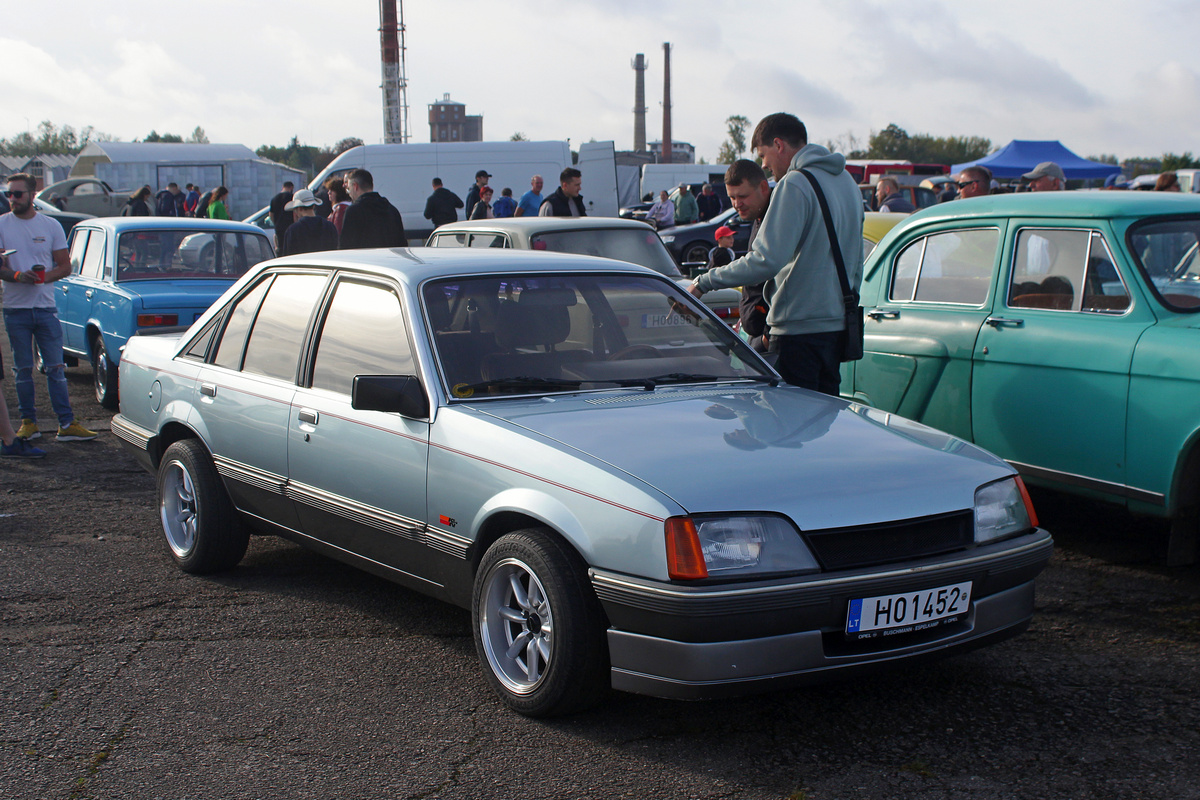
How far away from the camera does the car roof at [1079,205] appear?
508 centimetres

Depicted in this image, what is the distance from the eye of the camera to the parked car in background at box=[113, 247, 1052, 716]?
3.12 meters

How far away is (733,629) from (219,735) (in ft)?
5.34

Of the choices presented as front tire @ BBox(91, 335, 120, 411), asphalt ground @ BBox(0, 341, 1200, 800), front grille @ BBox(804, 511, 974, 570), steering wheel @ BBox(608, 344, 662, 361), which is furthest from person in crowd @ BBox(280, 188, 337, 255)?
front grille @ BBox(804, 511, 974, 570)

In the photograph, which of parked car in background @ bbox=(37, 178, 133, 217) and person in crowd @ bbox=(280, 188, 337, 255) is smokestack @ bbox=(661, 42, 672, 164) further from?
person in crowd @ bbox=(280, 188, 337, 255)

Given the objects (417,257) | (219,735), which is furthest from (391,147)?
(219,735)

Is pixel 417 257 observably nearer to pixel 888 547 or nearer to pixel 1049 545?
pixel 888 547

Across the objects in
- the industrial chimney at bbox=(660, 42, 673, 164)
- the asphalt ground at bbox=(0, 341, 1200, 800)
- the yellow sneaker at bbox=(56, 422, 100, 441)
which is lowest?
the asphalt ground at bbox=(0, 341, 1200, 800)

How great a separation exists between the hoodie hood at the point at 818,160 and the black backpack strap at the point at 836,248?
0.17 ft

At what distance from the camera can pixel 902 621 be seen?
10.6ft

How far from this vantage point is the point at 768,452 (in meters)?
3.45

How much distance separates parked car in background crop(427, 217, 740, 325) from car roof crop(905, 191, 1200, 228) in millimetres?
2990

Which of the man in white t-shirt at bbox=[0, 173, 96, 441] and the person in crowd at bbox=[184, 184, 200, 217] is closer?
the man in white t-shirt at bbox=[0, 173, 96, 441]

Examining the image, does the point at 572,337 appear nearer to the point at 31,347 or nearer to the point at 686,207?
the point at 31,347

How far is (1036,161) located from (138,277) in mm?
26957
